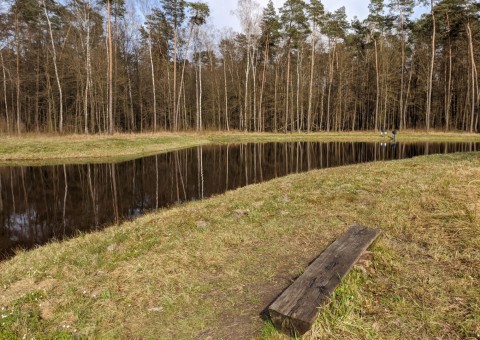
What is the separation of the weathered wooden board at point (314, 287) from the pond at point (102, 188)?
634 centimetres

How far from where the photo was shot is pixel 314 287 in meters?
3.53

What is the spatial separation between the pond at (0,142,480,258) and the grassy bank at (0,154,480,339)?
1922 millimetres

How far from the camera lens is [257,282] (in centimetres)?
435

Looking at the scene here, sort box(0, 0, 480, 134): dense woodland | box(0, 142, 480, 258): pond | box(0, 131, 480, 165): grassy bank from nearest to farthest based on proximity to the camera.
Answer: box(0, 142, 480, 258): pond
box(0, 131, 480, 165): grassy bank
box(0, 0, 480, 134): dense woodland

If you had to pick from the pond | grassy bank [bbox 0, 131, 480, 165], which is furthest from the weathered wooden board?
grassy bank [bbox 0, 131, 480, 165]

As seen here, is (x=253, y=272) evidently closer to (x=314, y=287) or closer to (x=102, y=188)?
(x=314, y=287)

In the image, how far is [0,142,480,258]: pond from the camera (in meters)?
8.42

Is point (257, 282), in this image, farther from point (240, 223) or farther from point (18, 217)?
point (18, 217)

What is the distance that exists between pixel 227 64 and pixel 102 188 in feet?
137

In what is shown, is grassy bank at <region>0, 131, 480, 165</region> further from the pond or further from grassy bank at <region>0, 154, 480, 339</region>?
grassy bank at <region>0, 154, 480, 339</region>

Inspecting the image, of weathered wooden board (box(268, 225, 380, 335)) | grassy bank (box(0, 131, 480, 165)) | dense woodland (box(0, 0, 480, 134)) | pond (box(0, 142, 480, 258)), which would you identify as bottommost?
pond (box(0, 142, 480, 258))

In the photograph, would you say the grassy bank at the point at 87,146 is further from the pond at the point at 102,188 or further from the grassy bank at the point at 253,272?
the grassy bank at the point at 253,272

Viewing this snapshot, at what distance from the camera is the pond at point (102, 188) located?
8422 mm

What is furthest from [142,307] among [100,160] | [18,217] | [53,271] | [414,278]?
[100,160]
